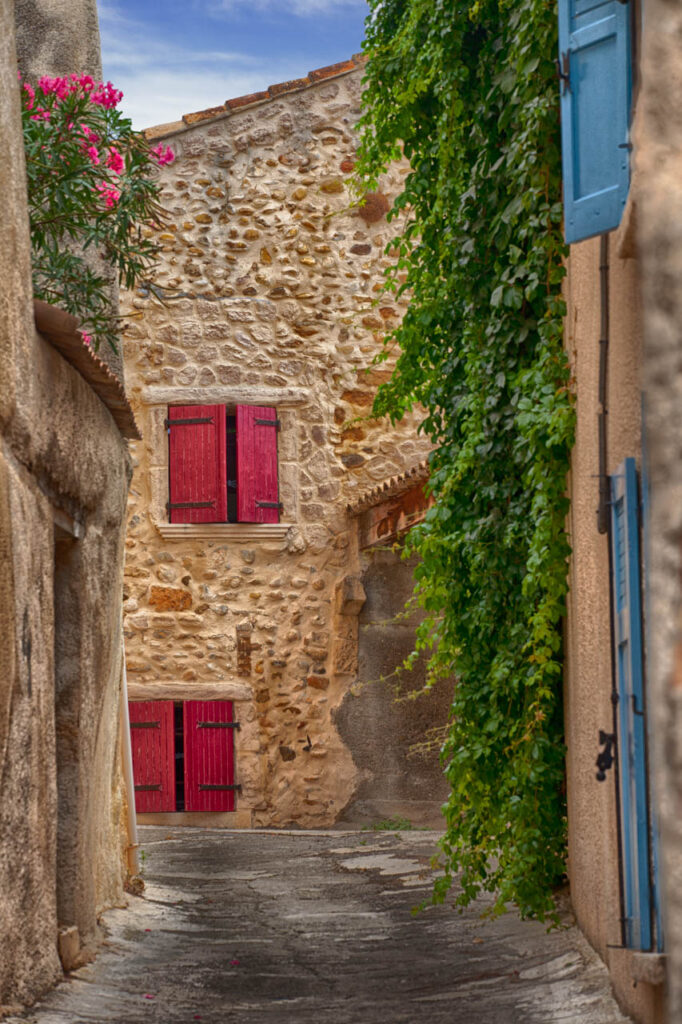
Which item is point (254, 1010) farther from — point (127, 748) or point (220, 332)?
point (220, 332)

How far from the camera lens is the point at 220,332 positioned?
1241 cm

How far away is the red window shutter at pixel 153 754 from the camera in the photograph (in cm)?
1169

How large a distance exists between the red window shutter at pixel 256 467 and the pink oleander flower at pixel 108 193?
6083mm

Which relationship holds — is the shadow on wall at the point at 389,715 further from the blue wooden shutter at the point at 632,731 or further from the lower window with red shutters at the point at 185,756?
the blue wooden shutter at the point at 632,731

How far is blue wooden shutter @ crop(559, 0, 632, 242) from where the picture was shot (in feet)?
13.6

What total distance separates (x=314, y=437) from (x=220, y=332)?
1.44 meters

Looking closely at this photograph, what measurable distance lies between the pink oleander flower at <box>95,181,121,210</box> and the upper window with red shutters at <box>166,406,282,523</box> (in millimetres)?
6092

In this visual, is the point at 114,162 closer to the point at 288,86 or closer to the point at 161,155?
the point at 161,155

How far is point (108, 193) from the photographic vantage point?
5789mm

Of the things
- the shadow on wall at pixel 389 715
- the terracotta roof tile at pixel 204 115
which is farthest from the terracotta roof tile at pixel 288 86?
the shadow on wall at pixel 389 715

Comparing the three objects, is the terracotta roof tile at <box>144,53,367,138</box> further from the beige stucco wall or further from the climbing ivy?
the beige stucco wall

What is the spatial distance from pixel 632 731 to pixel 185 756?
849cm

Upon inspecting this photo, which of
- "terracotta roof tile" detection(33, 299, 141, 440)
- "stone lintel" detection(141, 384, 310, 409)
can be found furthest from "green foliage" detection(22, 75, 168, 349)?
"stone lintel" detection(141, 384, 310, 409)

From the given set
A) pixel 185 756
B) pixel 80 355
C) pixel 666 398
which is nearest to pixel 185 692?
pixel 185 756
